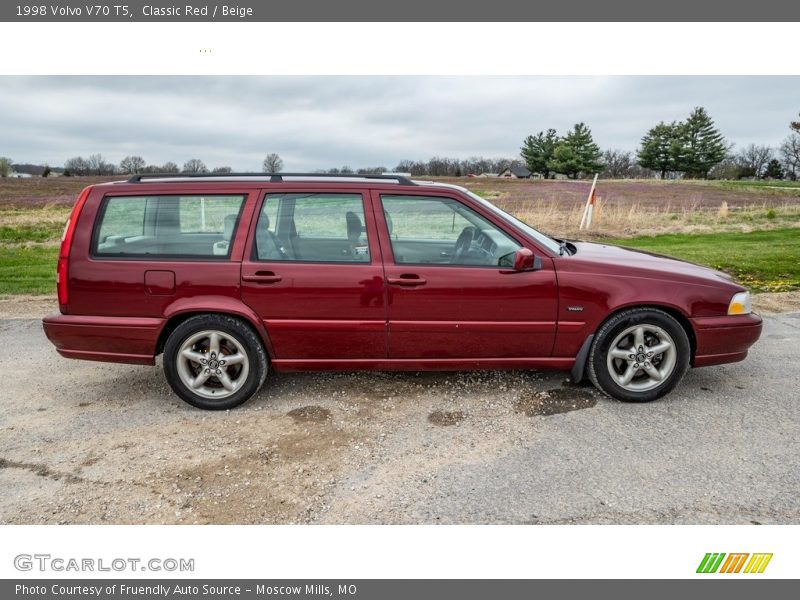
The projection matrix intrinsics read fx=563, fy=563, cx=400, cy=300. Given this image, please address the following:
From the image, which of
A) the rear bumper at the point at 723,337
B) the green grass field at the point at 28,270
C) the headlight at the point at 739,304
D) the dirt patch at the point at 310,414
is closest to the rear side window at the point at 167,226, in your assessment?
the dirt patch at the point at 310,414

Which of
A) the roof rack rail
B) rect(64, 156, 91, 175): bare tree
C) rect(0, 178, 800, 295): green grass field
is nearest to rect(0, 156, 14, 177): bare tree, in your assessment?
rect(64, 156, 91, 175): bare tree

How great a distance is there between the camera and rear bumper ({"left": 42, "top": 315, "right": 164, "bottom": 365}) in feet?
13.3

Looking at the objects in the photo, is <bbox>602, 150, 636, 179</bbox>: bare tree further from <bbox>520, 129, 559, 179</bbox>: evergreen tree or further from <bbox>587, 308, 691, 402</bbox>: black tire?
<bbox>587, 308, 691, 402</bbox>: black tire

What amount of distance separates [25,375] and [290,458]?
303 cm

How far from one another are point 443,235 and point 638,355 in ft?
5.55

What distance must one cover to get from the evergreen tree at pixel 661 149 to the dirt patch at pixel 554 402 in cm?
7720

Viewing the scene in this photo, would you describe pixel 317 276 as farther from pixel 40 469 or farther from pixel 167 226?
pixel 40 469

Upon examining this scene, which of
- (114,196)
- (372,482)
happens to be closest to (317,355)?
(372,482)

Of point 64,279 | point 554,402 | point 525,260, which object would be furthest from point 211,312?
point 554,402

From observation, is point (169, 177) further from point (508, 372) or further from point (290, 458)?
point (508, 372)

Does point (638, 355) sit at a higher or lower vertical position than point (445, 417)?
higher

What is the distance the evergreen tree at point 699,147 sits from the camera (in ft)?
233

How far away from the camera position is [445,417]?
395 centimetres

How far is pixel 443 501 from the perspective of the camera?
2.95 m
